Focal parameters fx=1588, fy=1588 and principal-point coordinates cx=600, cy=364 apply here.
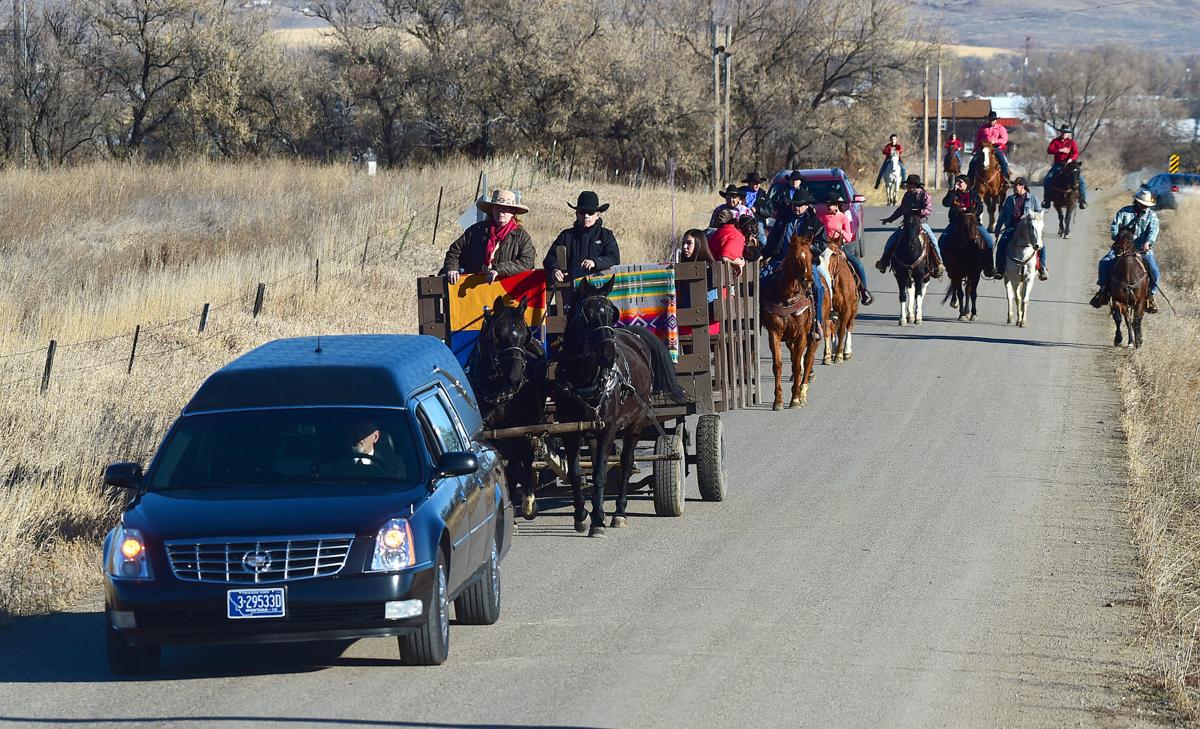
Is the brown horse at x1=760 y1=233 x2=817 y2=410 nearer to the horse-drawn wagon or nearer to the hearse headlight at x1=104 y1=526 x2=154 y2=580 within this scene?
the horse-drawn wagon

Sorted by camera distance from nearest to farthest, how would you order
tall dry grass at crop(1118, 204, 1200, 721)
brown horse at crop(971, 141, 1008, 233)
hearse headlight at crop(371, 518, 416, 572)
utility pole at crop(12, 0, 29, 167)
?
hearse headlight at crop(371, 518, 416, 572)
tall dry grass at crop(1118, 204, 1200, 721)
brown horse at crop(971, 141, 1008, 233)
utility pole at crop(12, 0, 29, 167)

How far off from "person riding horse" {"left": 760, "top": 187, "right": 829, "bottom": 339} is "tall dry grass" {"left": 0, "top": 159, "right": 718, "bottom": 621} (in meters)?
6.13

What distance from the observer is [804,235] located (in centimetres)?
1898

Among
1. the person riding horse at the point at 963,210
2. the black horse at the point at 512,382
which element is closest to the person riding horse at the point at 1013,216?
the person riding horse at the point at 963,210

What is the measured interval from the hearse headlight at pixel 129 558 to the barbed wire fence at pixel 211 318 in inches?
325

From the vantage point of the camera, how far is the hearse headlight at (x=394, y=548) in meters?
8.09

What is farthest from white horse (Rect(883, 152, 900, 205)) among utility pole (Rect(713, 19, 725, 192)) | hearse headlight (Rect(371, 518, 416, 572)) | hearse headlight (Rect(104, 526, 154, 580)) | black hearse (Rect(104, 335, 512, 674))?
hearse headlight (Rect(104, 526, 154, 580))

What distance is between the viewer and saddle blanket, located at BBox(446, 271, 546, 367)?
1277 cm

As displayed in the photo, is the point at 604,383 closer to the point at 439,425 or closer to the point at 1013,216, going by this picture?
the point at 439,425

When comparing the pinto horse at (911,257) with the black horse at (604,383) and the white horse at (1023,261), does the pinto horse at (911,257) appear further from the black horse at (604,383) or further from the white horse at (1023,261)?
the black horse at (604,383)

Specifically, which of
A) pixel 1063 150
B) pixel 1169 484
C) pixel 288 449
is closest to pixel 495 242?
pixel 288 449

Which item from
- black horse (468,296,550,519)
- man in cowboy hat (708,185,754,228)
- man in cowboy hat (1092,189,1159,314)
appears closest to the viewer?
black horse (468,296,550,519)

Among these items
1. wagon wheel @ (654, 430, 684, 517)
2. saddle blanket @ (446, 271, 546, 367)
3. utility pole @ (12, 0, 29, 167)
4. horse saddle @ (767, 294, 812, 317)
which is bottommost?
wagon wheel @ (654, 430, 684, 517)

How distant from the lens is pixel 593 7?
54.1 m
